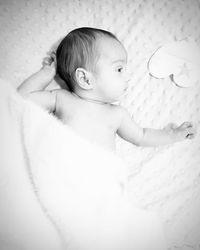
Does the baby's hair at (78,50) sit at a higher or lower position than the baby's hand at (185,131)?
higher

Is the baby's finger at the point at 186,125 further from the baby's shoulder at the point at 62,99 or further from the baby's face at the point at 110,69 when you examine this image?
the baby's shoulder at the point at 62,99

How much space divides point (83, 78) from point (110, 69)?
0.09 metres

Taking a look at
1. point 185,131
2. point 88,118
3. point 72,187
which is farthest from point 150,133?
point 72,187

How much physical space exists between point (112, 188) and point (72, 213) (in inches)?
5.7

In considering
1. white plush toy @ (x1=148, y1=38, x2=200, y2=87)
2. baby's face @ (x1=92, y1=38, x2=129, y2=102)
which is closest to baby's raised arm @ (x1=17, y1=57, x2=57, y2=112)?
baby's face @ (x1=92, y1=38, x2=129, y2=102)

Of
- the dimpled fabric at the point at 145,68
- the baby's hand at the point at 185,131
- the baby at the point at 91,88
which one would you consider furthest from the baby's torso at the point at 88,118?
the baby's hand at the point at 185,131

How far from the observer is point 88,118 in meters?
0.92

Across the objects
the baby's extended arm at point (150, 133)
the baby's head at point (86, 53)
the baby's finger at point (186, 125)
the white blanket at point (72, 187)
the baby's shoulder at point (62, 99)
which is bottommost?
the white blanket at point (72, 187)

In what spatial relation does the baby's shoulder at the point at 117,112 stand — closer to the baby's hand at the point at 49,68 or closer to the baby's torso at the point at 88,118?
the baby's torso at the point at 88,118

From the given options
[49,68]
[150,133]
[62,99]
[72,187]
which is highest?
[49,68]

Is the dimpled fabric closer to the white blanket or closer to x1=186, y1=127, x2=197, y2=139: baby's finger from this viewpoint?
x1=186, y1=127, x2=197, y2=139: baby's finger

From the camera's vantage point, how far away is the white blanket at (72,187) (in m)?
0.84

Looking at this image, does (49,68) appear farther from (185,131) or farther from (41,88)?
(185,131)

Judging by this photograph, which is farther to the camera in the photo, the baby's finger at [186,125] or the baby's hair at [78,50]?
the baby's finger at [186,125]
